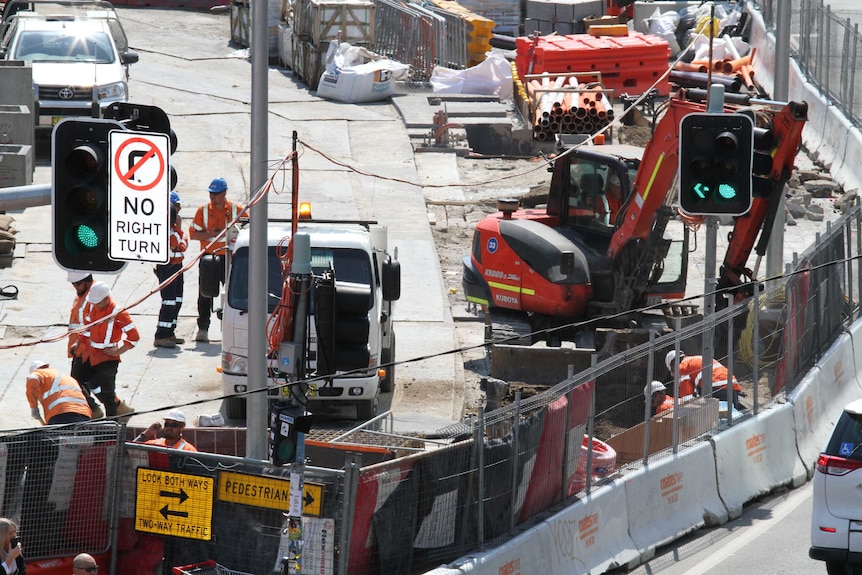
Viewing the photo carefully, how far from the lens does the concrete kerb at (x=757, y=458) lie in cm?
1453

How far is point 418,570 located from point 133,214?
3.60 m

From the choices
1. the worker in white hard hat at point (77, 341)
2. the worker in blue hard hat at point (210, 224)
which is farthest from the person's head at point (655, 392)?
the worker in blue hard hat at point (210, 224)

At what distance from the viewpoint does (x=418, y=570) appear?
10867 mm

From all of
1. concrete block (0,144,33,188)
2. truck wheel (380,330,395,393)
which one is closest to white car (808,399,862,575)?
truck wheel (380,330,395,393)

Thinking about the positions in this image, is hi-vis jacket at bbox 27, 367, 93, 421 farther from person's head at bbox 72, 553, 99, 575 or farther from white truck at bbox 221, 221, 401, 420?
person's head at bbox 72, 553, 99, 575

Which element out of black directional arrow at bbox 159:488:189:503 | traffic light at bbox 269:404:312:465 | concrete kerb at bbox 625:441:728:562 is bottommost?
Answer: concrete kerb at bbox 625:441:728:562

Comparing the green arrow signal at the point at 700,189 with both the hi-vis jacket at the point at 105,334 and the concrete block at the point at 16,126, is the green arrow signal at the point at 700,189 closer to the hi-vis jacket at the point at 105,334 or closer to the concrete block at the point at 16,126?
the hi-vis jacket at the point at 105,334

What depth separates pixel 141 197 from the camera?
362 inches

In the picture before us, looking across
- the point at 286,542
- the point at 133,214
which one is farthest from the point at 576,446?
the point at 133,214

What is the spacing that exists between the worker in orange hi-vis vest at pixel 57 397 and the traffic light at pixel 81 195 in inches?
222

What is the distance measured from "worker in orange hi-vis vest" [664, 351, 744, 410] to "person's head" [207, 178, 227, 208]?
703cm

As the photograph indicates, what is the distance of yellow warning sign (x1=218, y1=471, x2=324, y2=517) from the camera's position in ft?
35.1

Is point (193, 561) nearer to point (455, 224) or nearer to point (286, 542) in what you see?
point (286, 542)

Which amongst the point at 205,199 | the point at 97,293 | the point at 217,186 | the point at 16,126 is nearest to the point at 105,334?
the point at 97,293
